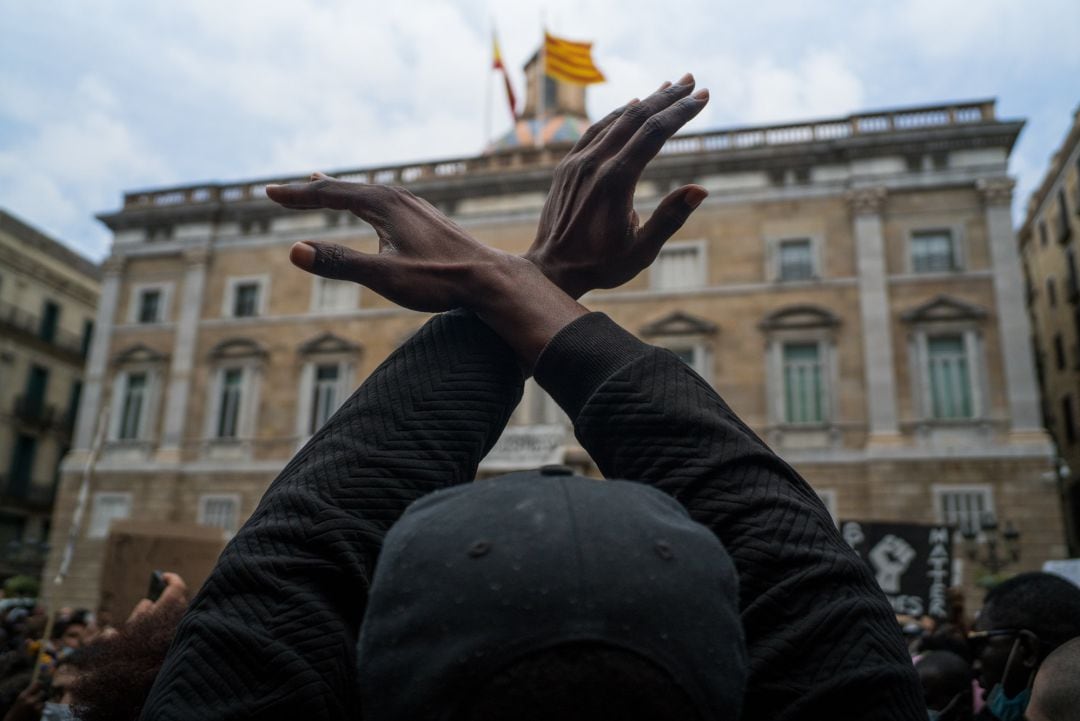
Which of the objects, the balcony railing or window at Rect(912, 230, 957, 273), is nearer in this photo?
window at Rect(912, 230, 957, 273)

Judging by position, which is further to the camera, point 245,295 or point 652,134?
point 245,295

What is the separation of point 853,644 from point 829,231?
763 inches

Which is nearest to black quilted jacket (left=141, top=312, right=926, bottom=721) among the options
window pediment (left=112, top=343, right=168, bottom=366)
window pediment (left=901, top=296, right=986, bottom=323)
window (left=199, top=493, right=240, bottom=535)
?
window pediment (left=901, top=296, right=986, bottom=323)

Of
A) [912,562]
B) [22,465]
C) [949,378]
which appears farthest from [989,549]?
[22,465]

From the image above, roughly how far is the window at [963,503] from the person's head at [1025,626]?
1519 centimetres

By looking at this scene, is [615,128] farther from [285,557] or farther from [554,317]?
[285,557]

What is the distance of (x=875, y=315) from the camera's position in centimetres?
1831

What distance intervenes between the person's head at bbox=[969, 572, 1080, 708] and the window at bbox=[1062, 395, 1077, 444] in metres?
26.3

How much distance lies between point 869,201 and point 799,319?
288 cm

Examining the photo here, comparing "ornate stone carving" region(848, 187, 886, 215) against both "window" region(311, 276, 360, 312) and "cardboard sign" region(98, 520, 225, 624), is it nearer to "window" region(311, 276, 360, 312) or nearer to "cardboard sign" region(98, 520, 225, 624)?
"window" region(311, 276, 360, 312)

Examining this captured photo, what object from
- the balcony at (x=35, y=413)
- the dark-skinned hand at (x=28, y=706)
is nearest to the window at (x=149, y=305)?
the balcony at (x=35, y=413)

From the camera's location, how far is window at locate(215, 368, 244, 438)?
2152cm

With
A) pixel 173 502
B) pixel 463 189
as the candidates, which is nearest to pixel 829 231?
pixel 463 189

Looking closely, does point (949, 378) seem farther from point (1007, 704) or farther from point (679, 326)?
point (1007, 704)
